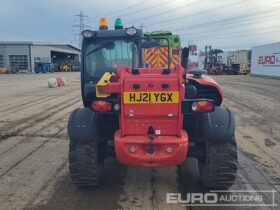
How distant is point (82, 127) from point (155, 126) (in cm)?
99

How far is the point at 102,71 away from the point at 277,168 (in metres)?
3.48

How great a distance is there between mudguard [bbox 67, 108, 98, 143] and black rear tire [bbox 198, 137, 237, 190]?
150cm

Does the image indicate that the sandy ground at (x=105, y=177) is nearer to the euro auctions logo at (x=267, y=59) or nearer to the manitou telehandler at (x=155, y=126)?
the manitou telehandler at (x=155, y=126)

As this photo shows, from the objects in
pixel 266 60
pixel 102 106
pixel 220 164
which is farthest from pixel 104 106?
pixel 266 60

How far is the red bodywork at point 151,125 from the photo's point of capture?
4.62 meters

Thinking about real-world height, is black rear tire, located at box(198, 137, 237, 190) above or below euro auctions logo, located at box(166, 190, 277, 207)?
above

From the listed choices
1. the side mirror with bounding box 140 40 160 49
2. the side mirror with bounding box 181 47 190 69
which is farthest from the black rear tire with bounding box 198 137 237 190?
the side mirror with bounding box 140 40 160 49

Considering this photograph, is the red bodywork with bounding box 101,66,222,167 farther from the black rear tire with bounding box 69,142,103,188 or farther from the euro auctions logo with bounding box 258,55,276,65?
the euro auctions logo with bounding box 258,55,276,65

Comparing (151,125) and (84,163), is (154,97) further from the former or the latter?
(84,163)

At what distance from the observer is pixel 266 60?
37906mm

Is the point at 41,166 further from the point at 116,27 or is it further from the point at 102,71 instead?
the point at 116,27

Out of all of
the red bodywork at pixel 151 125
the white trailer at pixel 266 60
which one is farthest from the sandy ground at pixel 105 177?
the white trailer at pixel 266 60

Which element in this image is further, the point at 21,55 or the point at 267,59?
the point at 21,55

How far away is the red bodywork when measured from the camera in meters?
4.62
